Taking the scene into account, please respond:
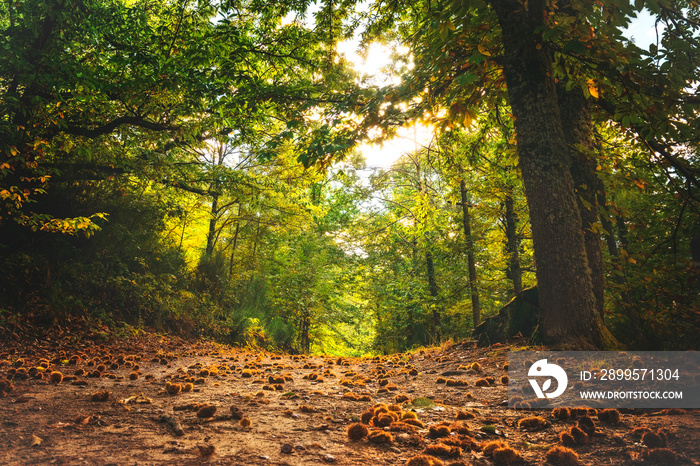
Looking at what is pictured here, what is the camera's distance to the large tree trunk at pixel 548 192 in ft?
11.1

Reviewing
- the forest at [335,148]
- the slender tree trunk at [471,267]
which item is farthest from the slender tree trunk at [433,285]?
the slender tree trunk at [471,267]

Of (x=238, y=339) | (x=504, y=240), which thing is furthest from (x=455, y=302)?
(x=238, y=339)

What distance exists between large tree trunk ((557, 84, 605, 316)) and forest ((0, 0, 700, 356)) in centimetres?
3

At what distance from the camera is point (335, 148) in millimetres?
4164

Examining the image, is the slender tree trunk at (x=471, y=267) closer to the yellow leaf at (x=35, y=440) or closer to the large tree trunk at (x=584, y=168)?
the large tree trunk at (x=584, y=168)

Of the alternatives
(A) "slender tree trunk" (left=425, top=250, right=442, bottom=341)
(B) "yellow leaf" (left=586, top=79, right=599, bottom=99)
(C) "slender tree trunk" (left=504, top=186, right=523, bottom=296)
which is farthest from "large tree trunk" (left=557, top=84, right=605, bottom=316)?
(A) "slender tree trunk" (left=425, top=250, right=442, bottom=341)

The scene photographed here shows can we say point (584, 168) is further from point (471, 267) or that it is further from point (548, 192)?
point (471, 267)

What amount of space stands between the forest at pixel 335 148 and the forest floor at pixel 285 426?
1.30 meters

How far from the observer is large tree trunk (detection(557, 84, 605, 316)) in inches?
164

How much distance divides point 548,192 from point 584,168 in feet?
4.35

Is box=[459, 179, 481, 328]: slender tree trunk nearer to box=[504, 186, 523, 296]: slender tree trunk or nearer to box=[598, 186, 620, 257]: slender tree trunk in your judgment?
box=[504, 186, 523, 296]: slender tree trunk

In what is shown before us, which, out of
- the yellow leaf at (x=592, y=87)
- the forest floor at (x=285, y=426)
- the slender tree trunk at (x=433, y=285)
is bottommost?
the forest floor at (x=285, y=426)

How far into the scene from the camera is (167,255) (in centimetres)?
1082

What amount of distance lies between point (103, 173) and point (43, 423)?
752 centimetres
